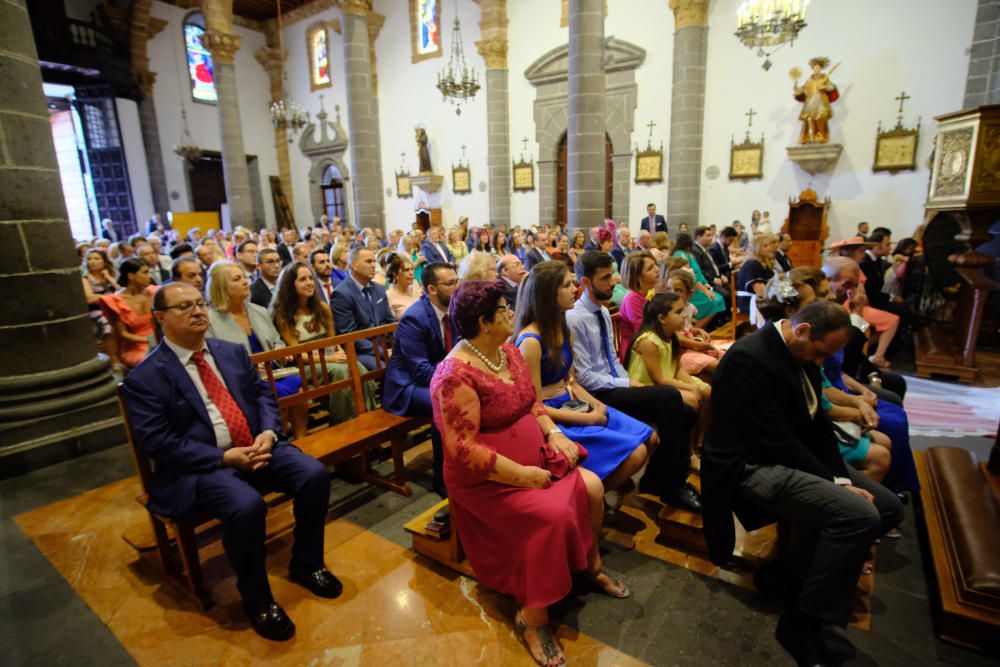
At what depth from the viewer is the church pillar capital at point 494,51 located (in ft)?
43.9

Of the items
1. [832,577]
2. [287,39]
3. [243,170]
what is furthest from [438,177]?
[832,577]

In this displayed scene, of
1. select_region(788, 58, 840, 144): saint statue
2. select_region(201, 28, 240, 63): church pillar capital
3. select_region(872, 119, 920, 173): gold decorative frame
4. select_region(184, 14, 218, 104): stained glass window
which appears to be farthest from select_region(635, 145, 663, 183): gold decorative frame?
select_region(184, 14, 218, 104): stained glass window

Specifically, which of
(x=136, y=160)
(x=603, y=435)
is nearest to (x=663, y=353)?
(x=603, y=435)

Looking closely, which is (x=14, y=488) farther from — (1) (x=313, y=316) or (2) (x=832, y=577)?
(2) (x=832, y=577)

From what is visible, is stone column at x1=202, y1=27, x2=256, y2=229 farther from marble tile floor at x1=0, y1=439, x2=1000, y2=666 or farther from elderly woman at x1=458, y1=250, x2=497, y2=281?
marble tile floor at x1=0, y1=439, x2=1000, y2=666

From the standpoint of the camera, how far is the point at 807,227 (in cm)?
1005

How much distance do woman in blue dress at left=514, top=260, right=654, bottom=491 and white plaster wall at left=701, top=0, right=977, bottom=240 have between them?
9.38 metres

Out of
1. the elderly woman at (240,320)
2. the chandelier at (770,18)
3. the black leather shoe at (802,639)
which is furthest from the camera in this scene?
the chandelier at (770,18)

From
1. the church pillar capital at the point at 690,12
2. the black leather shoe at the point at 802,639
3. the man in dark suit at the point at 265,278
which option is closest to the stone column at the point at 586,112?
the church pillar capital at the point at 690,12

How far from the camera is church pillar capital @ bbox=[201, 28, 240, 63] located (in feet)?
44.2

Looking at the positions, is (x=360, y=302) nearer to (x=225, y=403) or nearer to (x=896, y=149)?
(x=225, y=403)

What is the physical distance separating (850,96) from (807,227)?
2383 millimetres

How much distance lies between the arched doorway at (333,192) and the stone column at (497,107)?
6586 millimetres

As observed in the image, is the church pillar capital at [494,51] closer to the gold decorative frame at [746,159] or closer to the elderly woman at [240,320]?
the gold decorative frame at [746,159]
